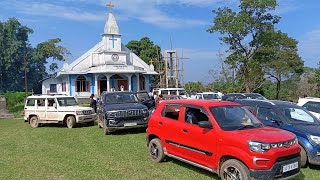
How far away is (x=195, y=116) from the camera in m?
7.59

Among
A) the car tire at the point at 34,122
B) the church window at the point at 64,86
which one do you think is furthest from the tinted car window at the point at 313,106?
the church window at the point at 64,86

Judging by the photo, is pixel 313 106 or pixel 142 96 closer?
pixel 313 106

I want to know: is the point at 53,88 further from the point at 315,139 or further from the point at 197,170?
the point at 315,139

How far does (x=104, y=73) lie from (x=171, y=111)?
2951cm

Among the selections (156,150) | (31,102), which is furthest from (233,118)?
(31,102)

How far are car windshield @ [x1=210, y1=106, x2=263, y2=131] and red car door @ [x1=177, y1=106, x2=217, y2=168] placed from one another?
0.24 metres

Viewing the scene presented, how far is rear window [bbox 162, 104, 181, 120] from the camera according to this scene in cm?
815

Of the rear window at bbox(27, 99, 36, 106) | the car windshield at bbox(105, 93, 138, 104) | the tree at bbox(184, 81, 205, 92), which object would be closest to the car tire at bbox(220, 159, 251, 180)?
the car windshield at bbox(105, 93, 138, 104)

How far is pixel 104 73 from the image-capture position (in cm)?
3709

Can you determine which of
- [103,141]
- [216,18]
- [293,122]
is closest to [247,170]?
[293,122]

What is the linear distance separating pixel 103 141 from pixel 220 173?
22.4 feet

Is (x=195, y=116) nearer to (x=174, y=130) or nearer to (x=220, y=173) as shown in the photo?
(x=174, y=130)

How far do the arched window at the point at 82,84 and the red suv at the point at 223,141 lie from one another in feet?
103

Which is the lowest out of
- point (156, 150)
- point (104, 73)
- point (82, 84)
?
point (156, 150)
